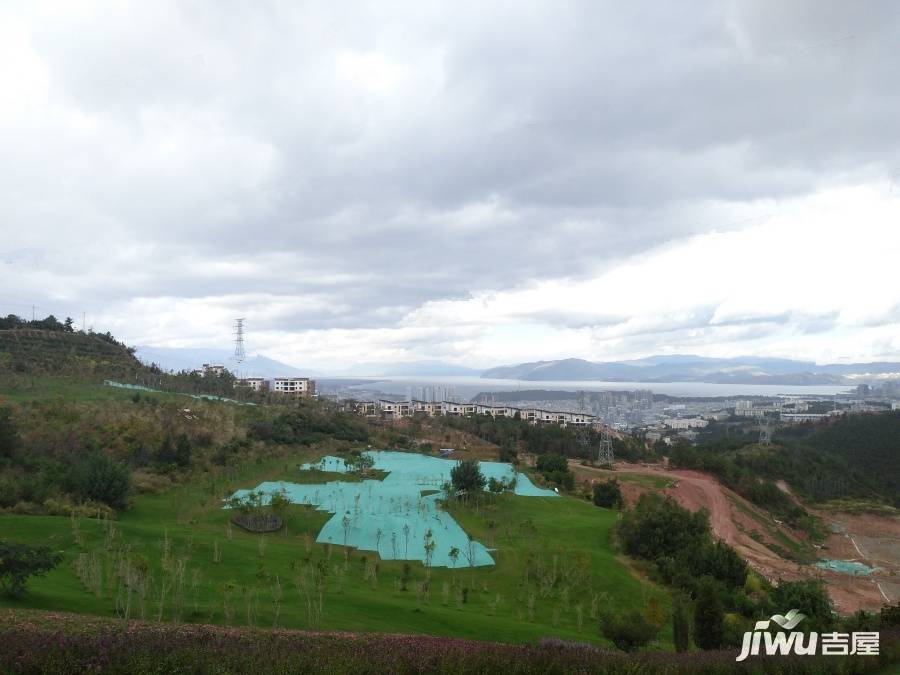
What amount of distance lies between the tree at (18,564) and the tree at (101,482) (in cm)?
902

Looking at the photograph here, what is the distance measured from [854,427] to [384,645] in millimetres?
59757

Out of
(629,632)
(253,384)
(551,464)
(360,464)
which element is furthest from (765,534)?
(253,384)

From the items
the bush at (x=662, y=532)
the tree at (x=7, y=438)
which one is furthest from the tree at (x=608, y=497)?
the tree at (x=7, y=438)

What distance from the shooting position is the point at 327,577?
1169 centimetres

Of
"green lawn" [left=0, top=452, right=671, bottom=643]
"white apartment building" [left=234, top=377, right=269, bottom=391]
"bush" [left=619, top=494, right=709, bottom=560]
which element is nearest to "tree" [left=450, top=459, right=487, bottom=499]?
"green lawn" [left=0, top=452, right=671, bottom=643]

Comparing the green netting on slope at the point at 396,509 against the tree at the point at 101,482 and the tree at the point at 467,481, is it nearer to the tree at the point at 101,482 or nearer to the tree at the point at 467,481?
the tree at the point at 467,481

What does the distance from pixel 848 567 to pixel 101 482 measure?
2679 centimetres

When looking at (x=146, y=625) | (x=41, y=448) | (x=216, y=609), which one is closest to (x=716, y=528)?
(x=216, y=609)

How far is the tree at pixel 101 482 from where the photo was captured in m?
16.4

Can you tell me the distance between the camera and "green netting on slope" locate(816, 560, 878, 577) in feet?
70.8

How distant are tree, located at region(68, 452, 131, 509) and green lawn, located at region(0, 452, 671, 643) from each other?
744mm

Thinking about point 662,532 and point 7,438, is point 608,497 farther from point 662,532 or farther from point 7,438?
point 7,438

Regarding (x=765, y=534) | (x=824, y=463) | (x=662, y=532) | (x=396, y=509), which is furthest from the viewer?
(x=824, y=463)

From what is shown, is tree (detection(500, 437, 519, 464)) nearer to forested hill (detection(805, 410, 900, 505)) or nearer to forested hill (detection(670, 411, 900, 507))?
forested hill (detection(670, 411, 900, 507))
